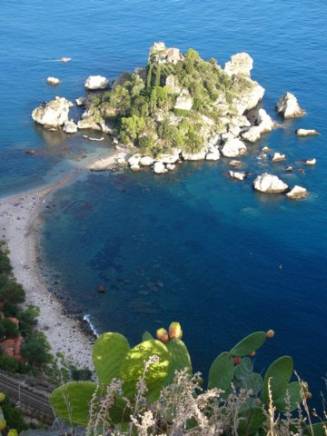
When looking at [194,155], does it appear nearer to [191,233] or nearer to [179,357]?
[191,233]

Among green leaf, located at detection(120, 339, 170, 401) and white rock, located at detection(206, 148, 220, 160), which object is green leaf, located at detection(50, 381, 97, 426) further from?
white rock, located at detection(206, 148, 220, 160)

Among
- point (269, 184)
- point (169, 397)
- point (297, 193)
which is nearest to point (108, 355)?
Answer: point (169, 397)

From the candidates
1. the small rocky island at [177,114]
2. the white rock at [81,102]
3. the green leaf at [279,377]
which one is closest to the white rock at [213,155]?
the small rocky island at [177,114]

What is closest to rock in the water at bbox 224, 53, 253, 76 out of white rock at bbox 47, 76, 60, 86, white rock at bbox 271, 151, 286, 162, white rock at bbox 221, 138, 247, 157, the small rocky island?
the small rocky island

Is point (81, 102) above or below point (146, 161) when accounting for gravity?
above

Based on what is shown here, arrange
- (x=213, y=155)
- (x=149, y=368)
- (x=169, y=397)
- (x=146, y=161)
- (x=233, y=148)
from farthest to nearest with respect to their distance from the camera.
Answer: (x=233, y=148) < (x=213, y=155) < (x=146, y=161) < (x=149, y=368) < (x=169, y=397)

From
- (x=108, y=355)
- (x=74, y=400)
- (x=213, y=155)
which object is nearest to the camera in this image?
(x=108, y=355)

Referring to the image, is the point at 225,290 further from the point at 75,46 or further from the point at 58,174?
the point at 75,46

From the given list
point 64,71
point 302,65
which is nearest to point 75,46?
point 64,71
